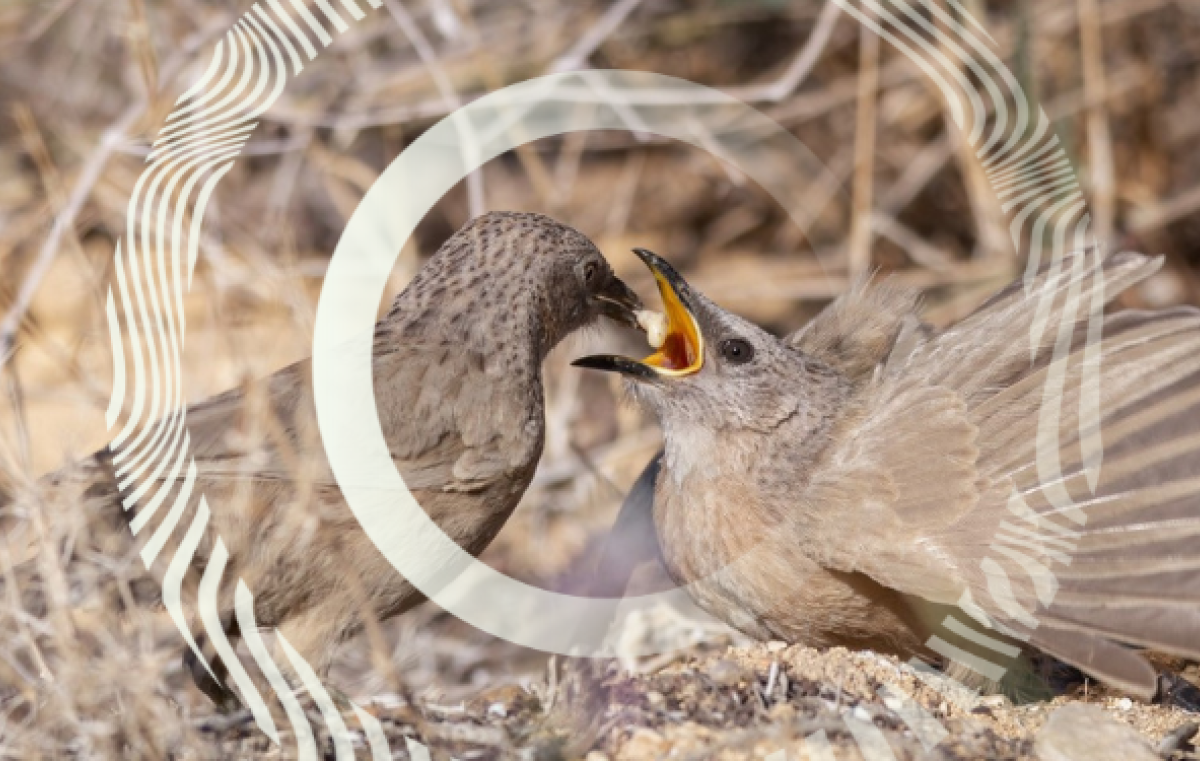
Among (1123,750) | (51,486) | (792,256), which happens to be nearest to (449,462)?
(51,486)

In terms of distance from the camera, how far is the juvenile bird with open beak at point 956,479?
3.96 m

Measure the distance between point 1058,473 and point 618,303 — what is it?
4.68ft

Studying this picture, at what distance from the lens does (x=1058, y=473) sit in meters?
4.21

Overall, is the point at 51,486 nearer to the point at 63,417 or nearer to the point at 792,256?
the point at 63,417

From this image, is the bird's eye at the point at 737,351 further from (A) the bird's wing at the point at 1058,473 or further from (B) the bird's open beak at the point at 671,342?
(A) the bird's wing at the point at 1058,473

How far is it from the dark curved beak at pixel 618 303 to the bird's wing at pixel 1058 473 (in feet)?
2.58

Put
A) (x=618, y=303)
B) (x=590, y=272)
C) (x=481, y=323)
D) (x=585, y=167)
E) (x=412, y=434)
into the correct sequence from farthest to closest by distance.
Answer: (x=585, y=167), (x=618, y=303), (x=590, y=272), (x=481, y=323), (x=412, y=434)

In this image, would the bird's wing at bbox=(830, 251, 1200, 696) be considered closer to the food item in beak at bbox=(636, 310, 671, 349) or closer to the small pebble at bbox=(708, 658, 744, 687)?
the small pebble at bbox=(708, 658, 744, 687)

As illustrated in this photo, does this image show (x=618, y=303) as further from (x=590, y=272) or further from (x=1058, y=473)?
(x=1058, y=473)

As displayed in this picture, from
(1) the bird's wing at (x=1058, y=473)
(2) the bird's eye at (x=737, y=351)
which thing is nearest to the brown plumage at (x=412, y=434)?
(2) the bird's eye at (x=737, y=351)

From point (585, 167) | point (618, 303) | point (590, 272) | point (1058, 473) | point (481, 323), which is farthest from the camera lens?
point (585, 167)

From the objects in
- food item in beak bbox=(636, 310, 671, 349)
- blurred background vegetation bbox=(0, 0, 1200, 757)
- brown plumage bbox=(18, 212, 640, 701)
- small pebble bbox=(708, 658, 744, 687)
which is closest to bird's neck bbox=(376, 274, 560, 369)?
brown plumage bbox=(18, 212, 640, 701)

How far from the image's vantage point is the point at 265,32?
18.0ft

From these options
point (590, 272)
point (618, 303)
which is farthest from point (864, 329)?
point (590, 272)
